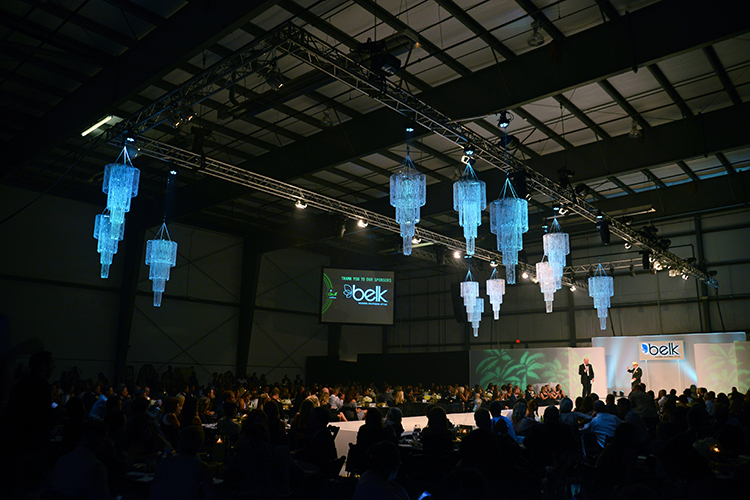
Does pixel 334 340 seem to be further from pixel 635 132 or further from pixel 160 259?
pixel 635 132

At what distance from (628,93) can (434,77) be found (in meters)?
3.73

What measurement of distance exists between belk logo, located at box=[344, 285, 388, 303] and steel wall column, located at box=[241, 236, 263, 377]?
3.32m

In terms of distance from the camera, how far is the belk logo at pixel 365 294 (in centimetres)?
1898

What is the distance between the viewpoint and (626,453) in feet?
15.4

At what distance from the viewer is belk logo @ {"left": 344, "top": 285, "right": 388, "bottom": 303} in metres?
19.0

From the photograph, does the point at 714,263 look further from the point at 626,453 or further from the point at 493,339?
the point at 626,453

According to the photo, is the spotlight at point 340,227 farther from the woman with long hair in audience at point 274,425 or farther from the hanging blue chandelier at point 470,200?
the woman with long hair in audience at point 274,425

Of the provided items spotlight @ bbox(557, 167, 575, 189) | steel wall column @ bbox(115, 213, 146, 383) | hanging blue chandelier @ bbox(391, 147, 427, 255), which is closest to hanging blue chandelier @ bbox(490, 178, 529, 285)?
hanging blue chandelier @ bbox(391, 147, 427, 255)

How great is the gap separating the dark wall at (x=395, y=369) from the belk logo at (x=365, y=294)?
322 cm

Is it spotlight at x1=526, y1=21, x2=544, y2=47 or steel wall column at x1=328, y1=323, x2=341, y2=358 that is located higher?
spotlight at x1=526, y1=21, x2=544, y2=47

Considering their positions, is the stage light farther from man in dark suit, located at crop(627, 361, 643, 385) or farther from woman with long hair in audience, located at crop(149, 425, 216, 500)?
man in dark suit, located at crop(627, 361, 643, 385)

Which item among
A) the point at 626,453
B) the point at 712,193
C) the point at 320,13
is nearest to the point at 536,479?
the point at 626,453

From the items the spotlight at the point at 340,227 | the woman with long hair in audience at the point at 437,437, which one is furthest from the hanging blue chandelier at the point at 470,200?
the spotlight at the point at 340,227

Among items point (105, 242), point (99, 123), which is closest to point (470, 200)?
point (99, 123)
